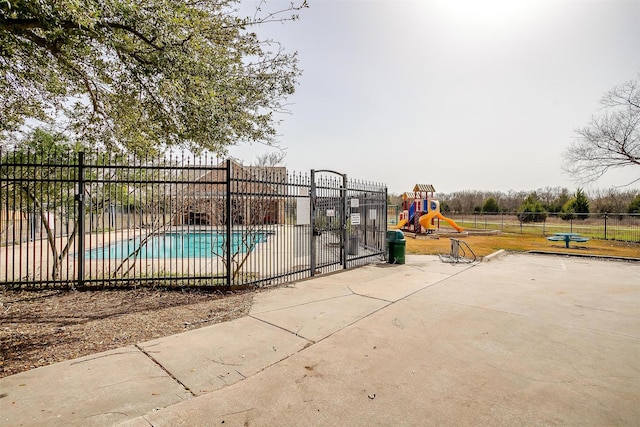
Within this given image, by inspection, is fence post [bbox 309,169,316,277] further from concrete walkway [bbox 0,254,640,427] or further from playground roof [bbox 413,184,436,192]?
playground roof [bbox 413,184,436,192]

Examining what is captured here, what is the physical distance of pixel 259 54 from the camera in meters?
7.57

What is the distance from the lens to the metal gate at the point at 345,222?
8.60 m

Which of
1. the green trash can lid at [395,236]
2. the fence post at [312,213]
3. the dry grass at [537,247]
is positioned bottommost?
the dry grass at [537,247]

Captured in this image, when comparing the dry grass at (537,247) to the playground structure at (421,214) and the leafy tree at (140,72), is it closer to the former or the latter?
the playground structure at (421,214)

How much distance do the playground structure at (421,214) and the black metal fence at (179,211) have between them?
1372 centimetres

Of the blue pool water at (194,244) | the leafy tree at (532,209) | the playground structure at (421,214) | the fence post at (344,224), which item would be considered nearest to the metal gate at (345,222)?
the fence post at (344,224)

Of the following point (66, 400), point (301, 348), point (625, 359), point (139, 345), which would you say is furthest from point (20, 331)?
point (625, 359)

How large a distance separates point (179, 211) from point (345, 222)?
14.9 ft

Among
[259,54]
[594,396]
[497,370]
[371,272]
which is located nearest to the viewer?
[594,396]

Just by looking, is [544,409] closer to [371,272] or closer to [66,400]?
[66,400]

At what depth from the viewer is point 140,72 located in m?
5.67

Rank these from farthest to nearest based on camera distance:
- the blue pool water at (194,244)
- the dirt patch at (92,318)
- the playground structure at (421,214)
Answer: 1. the playground structure at (421,214)
2. the blue pool water at (194,244)
3. the dirt patch at (92,318)

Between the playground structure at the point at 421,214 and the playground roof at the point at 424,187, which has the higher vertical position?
the playground roof at the point at 424,187

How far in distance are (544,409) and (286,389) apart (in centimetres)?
243
